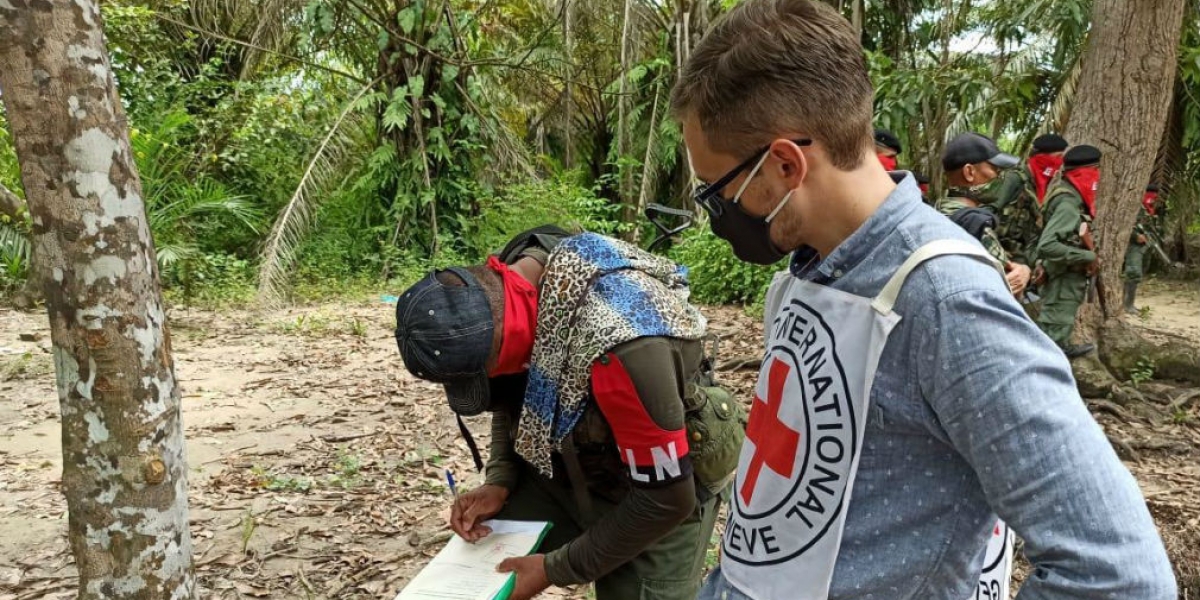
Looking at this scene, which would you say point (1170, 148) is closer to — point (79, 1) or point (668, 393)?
point (668, 393)

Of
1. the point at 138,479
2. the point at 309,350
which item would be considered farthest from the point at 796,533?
the point at 309,350

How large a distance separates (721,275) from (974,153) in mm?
4955

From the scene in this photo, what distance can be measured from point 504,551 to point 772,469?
42.7 inches

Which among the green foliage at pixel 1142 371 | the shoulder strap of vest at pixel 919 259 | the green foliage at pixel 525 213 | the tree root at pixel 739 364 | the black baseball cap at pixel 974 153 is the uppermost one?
the black baseball cap at pixel 974 153

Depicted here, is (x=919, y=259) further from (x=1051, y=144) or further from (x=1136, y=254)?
(x=1136, y=254)

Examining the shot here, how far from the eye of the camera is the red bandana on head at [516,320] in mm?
1861

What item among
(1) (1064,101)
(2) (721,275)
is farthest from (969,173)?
(1) (1064,101)

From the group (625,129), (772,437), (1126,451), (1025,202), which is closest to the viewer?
(772,437)

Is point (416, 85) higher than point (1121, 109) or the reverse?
higher

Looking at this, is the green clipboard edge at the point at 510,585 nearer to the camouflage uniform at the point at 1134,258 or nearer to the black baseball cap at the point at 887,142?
the black baseball cap at the point at 887,142

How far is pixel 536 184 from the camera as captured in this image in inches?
436

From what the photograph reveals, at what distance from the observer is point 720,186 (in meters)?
1.24

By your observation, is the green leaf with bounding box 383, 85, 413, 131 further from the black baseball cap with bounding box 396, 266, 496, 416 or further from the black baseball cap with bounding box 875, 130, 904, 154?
the black baseball cap with bounding box 396, 266, 496, 416

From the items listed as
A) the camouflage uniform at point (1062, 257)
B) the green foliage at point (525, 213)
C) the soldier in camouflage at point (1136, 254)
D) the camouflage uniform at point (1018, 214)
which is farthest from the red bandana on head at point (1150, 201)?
the green foliage at point (525, 213)
